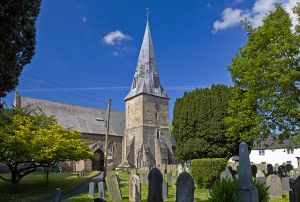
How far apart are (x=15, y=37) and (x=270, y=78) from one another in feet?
44.9

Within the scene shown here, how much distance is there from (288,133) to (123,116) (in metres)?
37.1

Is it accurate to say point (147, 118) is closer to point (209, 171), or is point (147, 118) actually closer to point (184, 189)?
point (209, 171)

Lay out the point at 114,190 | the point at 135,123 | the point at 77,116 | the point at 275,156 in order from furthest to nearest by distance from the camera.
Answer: the point at 275,156 < the point at 135,123 < the point at 77,116 < the point at 114,190

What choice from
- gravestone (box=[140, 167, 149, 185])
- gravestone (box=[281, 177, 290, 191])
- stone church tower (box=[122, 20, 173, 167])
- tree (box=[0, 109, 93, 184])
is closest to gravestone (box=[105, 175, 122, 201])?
tree (box=[0, 109, 93, 184])

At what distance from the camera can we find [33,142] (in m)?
17.6

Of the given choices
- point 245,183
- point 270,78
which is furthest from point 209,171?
point 245,183

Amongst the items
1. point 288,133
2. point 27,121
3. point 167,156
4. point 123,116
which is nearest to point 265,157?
point 167,156

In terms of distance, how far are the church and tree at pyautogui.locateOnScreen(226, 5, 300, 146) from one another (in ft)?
82.3

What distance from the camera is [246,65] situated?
18.7 m

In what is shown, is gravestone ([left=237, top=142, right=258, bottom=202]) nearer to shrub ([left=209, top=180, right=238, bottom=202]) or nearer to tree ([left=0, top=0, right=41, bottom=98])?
shrub ([left=209, top=180, right=238, bottom=202])

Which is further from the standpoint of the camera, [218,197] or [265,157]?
[265,157]

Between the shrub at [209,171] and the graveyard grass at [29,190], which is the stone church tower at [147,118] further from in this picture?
the shrub at [209,171]

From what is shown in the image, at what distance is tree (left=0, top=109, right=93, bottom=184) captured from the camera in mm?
17375

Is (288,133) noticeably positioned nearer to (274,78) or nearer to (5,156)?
(274,78)
